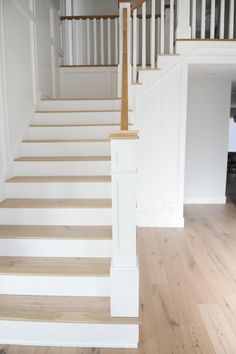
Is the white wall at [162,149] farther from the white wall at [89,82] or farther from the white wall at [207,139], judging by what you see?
the white wall at [89,82]

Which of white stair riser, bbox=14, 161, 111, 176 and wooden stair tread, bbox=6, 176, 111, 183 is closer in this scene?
wooden stair tread, bbox=6, 176, 111, 183

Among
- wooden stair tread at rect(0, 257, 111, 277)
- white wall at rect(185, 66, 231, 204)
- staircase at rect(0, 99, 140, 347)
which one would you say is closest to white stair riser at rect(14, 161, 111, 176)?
staircase at rect(0, 99, 140, 347)

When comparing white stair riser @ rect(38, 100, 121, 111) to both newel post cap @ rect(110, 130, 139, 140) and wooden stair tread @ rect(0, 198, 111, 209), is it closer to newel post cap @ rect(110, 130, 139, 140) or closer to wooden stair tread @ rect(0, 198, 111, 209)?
wooden stair tread @ rect(0, 198, 111, 209)

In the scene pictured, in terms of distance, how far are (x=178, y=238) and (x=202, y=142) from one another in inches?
80.4

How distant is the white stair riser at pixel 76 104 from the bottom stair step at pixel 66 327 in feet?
8.22

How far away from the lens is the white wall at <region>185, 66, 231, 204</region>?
4738 millimetres

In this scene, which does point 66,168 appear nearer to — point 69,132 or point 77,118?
point 69,132

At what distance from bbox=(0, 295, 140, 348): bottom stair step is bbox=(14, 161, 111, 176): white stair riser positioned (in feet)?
4.31

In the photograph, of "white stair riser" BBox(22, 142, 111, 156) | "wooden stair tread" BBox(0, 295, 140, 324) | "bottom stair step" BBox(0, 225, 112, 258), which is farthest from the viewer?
"white stair riser" BBox(22, 142, 111, 156)

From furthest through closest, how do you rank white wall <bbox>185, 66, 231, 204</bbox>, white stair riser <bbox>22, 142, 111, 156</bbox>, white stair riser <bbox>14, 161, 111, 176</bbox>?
white wall <bbox>185, 66, 231, 204</bbox>
white stair riser <bbox>22, 142, 111, 156</bbox>
white stair riser <bbox>14, 161, 111, 176</bbox>

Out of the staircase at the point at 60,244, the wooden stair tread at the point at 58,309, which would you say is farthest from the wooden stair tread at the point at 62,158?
the wooden stair tread at the point at 58,309

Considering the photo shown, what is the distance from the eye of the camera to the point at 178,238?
3.52 metres

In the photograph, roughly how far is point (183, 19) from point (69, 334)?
347 cm

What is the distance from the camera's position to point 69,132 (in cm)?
325
